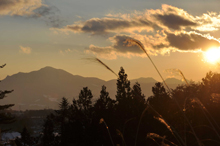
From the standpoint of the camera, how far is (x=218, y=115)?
27062 mm

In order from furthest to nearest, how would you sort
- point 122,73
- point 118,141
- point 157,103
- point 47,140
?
point 122,73
point 47,140
point 157,103
point 118,141

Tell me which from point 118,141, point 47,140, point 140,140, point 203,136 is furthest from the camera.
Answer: point 47,140

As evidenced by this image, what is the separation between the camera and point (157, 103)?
122 feet

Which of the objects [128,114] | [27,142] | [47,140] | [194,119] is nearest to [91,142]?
[128,114]

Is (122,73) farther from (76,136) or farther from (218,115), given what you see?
(218,115)

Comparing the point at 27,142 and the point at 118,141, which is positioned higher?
the point at 118,141

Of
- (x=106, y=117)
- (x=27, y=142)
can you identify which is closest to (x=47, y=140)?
(x=27, y=142)

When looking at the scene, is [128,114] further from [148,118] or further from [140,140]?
[140,140]

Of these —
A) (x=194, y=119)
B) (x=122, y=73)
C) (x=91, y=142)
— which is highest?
(x=122, y=73)

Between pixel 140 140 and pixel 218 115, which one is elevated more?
pixel 218 115

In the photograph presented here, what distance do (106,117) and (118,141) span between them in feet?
24.0

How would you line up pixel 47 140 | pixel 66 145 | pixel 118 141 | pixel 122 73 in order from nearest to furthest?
1. pixel 118 141
2. pixel 66 145
3. pixel 47 140
4. pixel 122 73

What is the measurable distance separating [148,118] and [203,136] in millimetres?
8308

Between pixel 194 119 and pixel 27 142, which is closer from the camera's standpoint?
pixel 194 119
